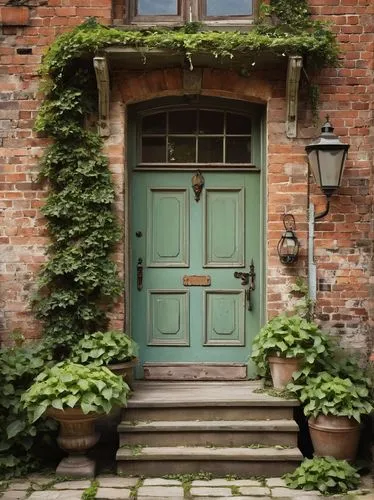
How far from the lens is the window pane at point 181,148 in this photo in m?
6.35

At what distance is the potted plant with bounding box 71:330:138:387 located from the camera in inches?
217

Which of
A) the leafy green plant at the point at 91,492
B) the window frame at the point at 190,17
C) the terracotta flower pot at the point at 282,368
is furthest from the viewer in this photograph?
the window frame at the point at 190,17

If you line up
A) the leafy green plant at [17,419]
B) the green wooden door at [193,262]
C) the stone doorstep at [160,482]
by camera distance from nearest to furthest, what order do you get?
the stone doorstep at [160,482] < the leafy green plant at [17,419] < the green wooden door at [193,262]

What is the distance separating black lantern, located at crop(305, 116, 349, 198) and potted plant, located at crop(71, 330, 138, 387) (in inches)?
89.4

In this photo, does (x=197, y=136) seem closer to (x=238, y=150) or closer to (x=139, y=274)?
(x=238, y=150)

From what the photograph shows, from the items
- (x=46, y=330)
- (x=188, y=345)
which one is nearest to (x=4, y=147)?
(x=46, y=330)

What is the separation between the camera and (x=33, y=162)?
603cm

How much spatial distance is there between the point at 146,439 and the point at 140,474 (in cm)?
30

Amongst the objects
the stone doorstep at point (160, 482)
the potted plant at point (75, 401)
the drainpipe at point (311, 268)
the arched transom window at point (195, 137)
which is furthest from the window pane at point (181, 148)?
the stone doorstep at point (160, 482)

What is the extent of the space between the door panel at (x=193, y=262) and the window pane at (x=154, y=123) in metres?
0.43

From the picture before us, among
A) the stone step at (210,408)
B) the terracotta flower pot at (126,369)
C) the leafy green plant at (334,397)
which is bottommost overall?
the stone step at (210,408)

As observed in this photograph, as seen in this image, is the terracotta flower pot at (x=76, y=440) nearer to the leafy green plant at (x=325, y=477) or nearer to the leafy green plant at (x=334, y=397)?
the leafy green plant at (x=325, y=477)

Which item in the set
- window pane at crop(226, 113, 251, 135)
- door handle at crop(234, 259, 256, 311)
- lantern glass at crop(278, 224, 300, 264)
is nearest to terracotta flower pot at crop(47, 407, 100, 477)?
door handle at crop(234, 259, 256, 311)

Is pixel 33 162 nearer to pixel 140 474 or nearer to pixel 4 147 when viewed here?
pixel 4 147
